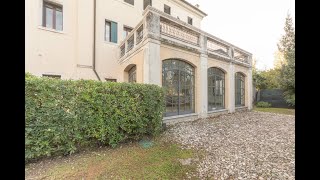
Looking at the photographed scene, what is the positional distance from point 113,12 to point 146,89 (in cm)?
973

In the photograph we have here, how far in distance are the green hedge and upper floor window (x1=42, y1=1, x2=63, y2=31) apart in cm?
822

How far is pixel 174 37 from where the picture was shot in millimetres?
8688

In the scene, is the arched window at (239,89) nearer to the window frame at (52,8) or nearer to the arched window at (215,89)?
the arched window at (215,89)

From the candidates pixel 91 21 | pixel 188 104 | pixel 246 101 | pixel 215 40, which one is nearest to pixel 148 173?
pixel 188 104

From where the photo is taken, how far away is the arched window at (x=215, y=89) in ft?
36.5

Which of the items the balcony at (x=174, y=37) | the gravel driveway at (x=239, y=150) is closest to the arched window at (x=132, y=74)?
the balcony at (x=174, y=37)

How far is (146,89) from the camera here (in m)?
5.94

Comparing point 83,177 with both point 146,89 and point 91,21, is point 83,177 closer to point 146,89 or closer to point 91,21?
point 146,89

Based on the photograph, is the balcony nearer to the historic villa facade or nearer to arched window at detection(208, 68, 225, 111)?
the historic villa facade

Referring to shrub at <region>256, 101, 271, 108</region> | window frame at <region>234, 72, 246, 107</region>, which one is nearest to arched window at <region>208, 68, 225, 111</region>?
window frame at <region>234, 72, 246, 107</region>

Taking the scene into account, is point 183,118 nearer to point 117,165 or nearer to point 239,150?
point 239,150

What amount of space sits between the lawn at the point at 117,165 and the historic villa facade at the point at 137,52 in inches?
141

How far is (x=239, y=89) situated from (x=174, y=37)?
8.71m

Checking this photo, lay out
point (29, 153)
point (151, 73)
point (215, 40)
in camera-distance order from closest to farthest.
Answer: point (29, 153), point (151, 73), point (215, 40)
